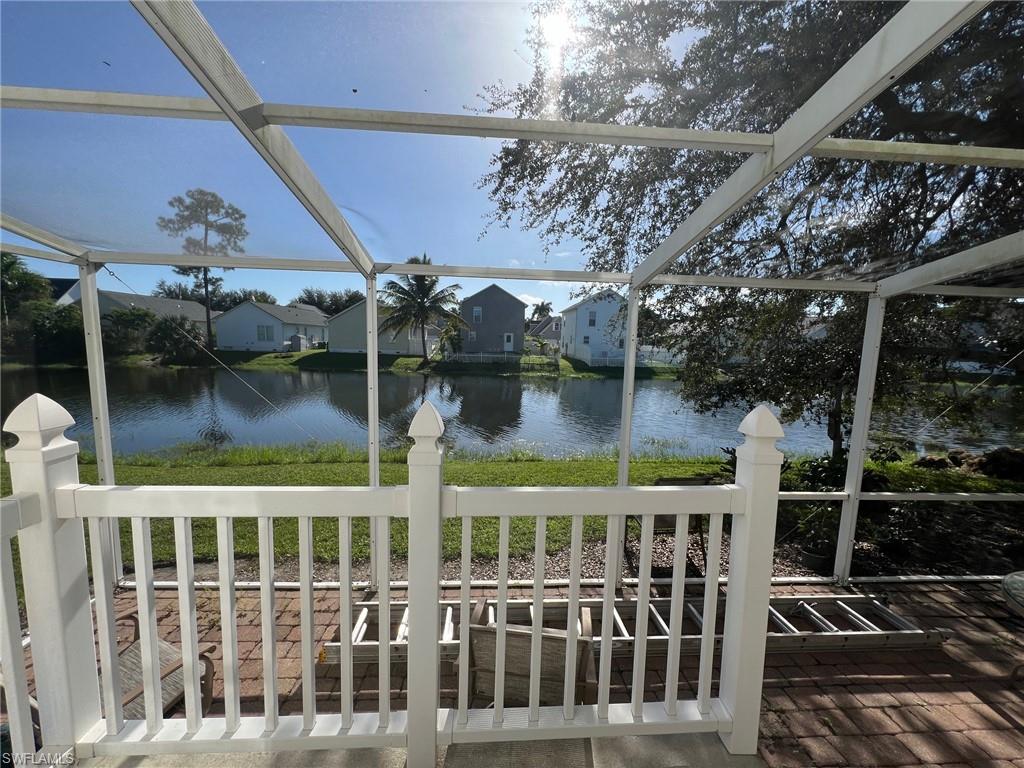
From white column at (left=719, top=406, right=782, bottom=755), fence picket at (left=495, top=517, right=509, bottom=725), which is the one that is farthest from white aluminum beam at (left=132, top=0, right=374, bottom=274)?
white column at (left=719, top=406, right=782, bottom=755)

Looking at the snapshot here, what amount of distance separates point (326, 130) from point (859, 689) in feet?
11.9

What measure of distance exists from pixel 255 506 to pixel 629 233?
2.82 metres

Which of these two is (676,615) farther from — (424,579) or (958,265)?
(958,265)

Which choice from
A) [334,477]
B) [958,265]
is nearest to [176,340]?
[334,477]

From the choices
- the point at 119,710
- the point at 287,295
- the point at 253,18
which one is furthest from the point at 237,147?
the point at 287,295

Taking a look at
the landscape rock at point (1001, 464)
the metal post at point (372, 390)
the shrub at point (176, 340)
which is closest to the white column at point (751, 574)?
the metal post at point (372, 390)

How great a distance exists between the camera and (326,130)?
4.64ft

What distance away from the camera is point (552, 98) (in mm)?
1862

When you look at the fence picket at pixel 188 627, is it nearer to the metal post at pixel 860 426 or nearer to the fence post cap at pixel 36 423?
the fence post cap at pixel 36 423

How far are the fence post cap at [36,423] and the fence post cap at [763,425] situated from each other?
208 cm

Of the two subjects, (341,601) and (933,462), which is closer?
(341,601)

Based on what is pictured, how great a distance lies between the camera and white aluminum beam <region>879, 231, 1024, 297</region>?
2.00 m

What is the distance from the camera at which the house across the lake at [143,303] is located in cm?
269

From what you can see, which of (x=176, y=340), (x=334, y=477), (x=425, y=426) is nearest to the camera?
(x=425, y=426)
